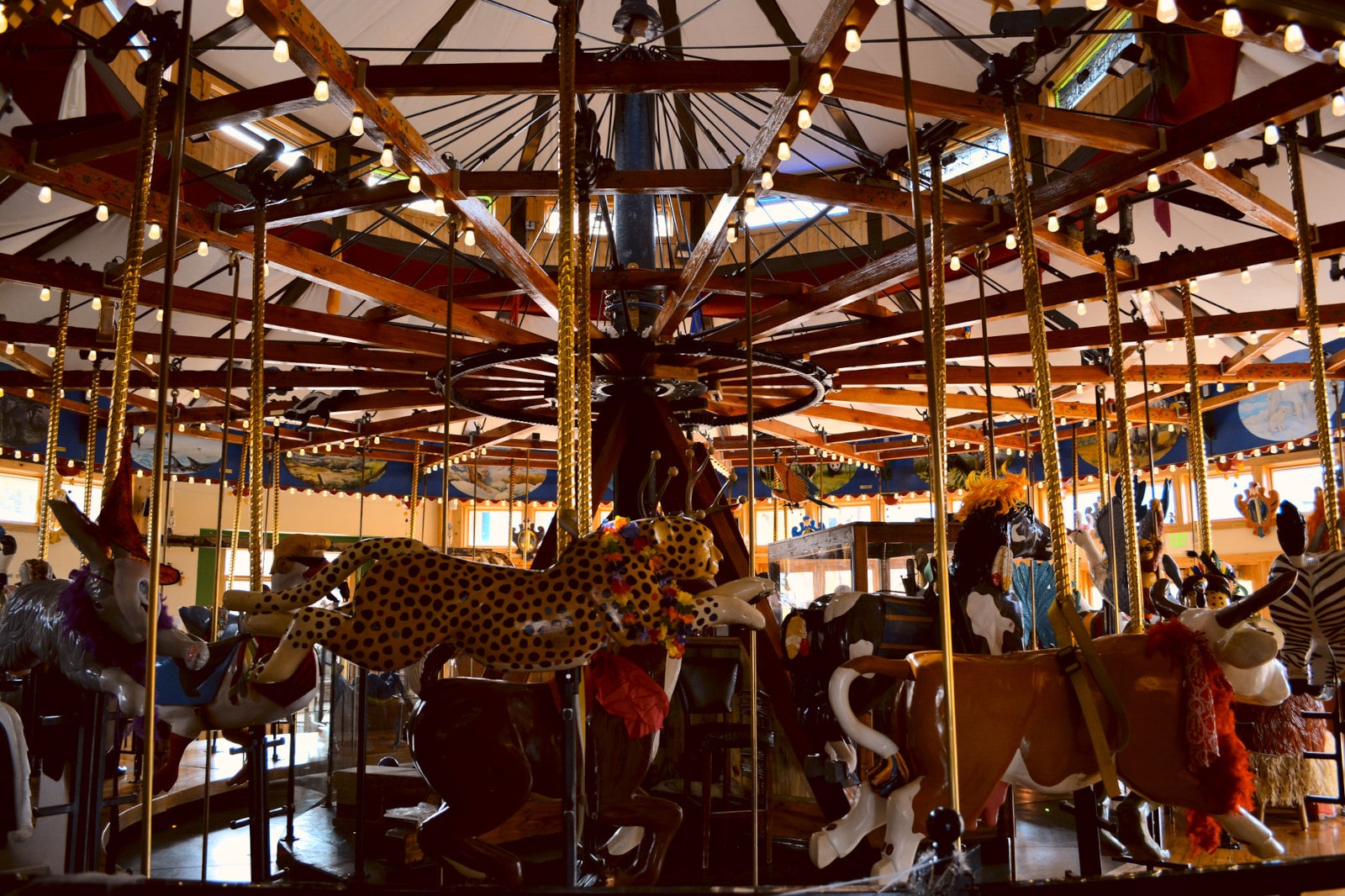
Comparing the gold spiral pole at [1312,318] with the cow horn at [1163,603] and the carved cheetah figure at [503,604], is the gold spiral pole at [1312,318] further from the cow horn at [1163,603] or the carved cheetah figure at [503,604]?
the carved cheetah figure at [503,604]

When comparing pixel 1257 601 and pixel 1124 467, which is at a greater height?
pixel 1124 467

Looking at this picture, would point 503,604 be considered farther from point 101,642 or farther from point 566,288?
point 101,642

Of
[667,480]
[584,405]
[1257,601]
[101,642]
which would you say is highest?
[584,405]

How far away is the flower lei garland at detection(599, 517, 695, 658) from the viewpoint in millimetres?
2828

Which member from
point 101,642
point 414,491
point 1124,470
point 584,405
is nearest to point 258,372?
point 101,642

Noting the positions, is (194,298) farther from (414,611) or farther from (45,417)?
(45,417)

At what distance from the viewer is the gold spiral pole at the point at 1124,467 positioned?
4496 millimetres

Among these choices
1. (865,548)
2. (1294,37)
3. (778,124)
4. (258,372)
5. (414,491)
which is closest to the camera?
(1294,37)

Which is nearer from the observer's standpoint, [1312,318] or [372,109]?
[372,109]

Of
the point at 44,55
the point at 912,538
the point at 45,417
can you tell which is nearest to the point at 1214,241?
the point at 912,538

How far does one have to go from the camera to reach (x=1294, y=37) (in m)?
3.12

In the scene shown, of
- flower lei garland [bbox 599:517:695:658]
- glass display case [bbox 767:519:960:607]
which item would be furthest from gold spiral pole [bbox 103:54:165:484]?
glass display case [bbox 767:519:960:607]

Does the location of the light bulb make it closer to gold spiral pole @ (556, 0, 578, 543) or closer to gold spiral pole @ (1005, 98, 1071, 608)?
gold spiral pole @ (1005, 98, 1071, 608)

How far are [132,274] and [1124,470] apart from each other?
4.62 metres
